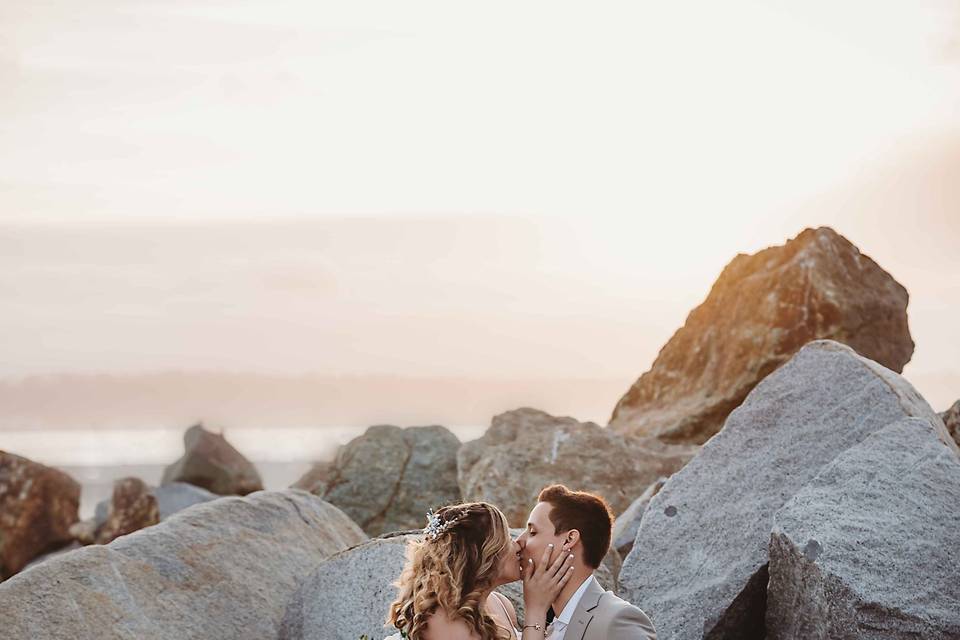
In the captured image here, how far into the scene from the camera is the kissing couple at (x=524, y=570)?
22.8 ft

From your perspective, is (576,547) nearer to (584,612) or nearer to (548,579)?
(548,579)

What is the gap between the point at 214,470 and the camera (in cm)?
3338

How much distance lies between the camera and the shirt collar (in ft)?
22.9

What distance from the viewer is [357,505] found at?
18828mm

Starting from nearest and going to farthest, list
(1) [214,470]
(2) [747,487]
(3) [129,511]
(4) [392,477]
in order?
(2) [747,487] < (4) [392,477] < (3) [129,511] < (1) [214,470]

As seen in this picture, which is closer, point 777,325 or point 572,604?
point 572,604

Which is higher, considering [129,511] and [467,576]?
[467,576]

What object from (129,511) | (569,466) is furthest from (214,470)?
(569,466)

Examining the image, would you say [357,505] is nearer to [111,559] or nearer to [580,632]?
[111,559]

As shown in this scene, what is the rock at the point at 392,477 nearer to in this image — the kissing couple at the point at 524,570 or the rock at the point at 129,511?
the rock at the point at 129,511

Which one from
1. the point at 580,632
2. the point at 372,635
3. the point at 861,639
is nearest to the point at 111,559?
the point at 372,635

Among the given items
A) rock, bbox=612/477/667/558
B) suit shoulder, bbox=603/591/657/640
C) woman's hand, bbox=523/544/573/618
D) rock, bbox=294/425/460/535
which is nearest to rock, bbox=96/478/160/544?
rock, bbox=294/425/460/535

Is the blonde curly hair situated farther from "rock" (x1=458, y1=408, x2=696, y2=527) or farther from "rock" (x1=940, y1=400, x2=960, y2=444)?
"rock" (x1=458, y1=408, x2=696, y2=527)

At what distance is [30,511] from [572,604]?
2247 centimetres
